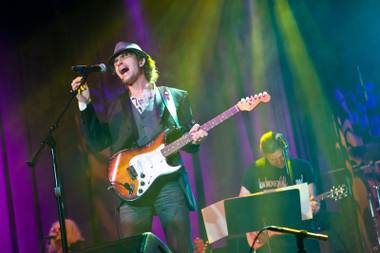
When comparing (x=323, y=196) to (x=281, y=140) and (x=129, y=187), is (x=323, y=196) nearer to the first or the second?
(x=281, y=140)

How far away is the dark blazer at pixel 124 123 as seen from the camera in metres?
5.35

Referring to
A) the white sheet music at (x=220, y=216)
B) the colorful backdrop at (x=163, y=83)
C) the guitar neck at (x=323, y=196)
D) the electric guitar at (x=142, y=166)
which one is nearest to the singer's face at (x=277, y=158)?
the colorful backdrop at (x=163, y=83)

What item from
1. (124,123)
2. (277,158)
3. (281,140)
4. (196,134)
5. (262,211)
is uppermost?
(124,123)

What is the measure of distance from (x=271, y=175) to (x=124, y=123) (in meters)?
1.64

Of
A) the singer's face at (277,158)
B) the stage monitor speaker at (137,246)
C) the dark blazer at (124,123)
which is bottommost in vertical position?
the stage monitor speaker at (137,246)

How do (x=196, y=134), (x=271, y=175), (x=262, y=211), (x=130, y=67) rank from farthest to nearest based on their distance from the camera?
1. (x=271, y=175)
2. (x=130, y=67)
3. (x=196, y=134)
4. (x=262, y=211)

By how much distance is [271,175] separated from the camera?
5.84m

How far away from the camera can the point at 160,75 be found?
5.91 m

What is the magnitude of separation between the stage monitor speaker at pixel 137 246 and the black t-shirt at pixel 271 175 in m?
2.77

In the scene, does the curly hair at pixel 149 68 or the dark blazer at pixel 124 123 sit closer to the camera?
the dark blazer at pixel 124 123

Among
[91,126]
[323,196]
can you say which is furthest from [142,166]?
[323,196]

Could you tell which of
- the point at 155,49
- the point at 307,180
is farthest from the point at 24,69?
the point at 307,180

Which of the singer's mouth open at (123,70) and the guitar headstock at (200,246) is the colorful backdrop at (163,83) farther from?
the singer's mouth open at (123,70)

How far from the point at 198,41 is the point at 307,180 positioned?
1952 millimetres
